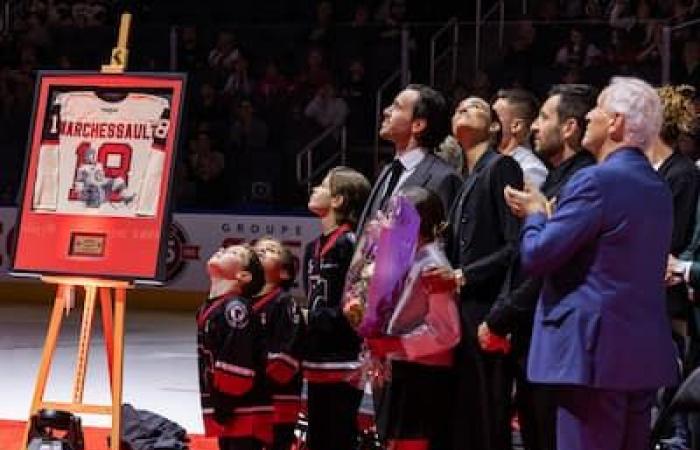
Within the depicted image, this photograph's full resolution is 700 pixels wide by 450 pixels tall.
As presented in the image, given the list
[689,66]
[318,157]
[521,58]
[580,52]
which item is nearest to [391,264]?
[689,66]

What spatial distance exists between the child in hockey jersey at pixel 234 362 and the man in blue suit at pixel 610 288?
2029 millimetres

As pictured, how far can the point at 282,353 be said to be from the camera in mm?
7230

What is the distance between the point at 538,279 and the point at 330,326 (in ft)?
5.15

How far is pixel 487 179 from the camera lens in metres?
6.42

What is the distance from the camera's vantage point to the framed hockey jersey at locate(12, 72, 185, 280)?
7.20 m

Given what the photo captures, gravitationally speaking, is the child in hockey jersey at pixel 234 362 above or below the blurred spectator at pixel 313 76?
below

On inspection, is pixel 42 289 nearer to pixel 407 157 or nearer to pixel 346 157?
pixel 346 157

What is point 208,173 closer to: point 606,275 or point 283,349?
point 283,349

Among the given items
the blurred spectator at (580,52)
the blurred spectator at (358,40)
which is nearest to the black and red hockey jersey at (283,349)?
the blurred spectator at (580,52)

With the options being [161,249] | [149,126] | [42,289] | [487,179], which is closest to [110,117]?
[149,126]

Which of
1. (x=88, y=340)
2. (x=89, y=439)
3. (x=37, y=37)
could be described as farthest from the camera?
(x=37, y=37)

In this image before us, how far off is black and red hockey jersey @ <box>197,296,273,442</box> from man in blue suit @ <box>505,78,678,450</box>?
202 centimetres

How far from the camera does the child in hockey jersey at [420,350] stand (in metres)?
6.31

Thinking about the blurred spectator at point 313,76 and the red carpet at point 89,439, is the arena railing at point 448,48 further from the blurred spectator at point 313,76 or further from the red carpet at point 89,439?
the red carpet at point 89,439
